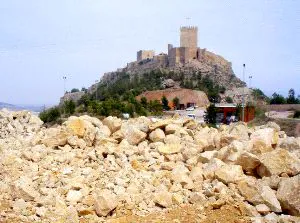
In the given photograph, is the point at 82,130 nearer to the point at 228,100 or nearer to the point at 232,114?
the point at 232,114

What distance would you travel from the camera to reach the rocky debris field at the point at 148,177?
577 centimetres

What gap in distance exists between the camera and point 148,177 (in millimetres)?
6562

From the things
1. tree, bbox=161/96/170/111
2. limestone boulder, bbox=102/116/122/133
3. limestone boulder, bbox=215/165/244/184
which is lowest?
limestone boulder, bbox=215/165/244/184

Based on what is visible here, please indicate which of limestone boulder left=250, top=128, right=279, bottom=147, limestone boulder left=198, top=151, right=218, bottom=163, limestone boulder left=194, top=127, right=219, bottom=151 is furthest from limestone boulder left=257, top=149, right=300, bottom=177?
limestone boulder left=194, top=127, right=219, bottom=151

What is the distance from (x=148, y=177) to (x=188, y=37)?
71046 mm

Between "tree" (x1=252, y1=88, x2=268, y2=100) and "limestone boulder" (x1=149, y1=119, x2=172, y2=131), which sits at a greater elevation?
"tree" (x1=252, y1=88, x2=268, y2=100)

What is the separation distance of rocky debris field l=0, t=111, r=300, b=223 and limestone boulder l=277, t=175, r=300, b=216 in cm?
1

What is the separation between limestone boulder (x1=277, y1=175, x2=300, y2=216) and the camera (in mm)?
5754

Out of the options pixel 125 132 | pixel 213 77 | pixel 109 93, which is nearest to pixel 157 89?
pixel 109 93

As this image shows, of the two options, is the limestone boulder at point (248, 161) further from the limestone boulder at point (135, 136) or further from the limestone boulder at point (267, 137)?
the limestone boulder at point (135, 136)

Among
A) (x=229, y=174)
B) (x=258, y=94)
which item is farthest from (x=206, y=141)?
(x=258, y=94)

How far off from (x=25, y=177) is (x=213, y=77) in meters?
68.0

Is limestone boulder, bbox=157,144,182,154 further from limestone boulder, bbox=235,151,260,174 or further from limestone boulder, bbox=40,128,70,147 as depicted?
limestone boulder, bbox=40,128,70,147

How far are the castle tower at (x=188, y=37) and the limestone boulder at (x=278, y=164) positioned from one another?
69.3 meters
